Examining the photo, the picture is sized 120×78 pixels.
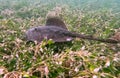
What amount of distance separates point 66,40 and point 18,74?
1.60 meters

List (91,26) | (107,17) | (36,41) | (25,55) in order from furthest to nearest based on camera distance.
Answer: (107,17)
(91,26)
(36,41)
(25,55)

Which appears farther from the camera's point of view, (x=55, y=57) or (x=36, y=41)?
(x=36, y=41)

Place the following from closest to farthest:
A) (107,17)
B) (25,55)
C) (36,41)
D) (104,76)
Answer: (104,76) → (25,55) → (36,41) → (107,17)

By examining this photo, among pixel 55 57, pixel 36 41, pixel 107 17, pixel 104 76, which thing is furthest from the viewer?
pixel 107 17

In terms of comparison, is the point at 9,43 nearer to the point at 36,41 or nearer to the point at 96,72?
the point at 36,41

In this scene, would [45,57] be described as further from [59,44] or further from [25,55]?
[59,44]

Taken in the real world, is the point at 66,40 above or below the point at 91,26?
above

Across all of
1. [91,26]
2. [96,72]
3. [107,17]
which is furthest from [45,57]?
[107,17]

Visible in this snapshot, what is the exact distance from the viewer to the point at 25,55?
14.0 feet

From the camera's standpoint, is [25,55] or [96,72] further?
[25,55]

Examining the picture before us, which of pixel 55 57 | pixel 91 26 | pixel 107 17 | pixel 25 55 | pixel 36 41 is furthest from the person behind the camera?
pixel 107 17

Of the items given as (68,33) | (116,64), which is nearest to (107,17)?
(68,33)

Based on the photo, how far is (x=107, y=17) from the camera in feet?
30.2

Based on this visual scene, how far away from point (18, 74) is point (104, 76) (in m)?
1.11
